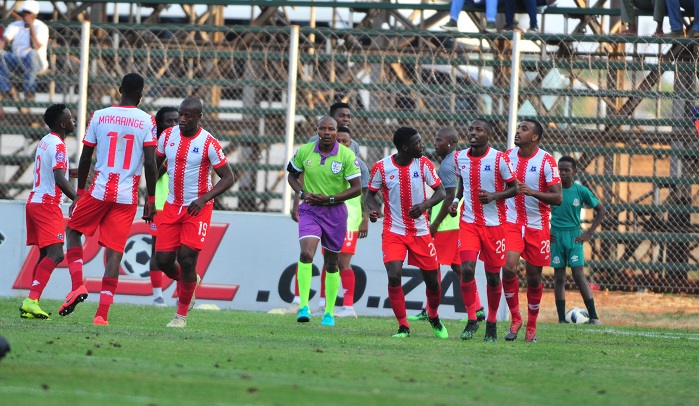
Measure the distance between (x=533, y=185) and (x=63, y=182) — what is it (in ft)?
15.0

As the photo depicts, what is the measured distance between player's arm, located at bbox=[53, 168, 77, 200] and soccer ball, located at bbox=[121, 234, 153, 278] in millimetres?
4924

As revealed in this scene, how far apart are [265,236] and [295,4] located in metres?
4.55

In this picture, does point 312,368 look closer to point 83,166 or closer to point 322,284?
point 83,166

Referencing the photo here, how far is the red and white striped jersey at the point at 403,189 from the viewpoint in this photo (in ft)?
38.6

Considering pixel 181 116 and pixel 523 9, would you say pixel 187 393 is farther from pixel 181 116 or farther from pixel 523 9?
pixel 523 9

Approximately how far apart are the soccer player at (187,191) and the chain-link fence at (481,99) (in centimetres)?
708

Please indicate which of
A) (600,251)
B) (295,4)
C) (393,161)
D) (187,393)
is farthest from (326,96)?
(187,393)

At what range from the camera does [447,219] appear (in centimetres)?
1505

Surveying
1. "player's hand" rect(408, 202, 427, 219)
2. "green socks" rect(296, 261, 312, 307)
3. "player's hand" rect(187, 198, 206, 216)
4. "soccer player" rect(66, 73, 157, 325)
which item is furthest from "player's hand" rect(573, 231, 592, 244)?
"soccer player" rect(66, 73, 157, 325)

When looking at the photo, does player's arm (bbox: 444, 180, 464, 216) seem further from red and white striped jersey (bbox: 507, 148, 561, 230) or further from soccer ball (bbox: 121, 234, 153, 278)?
soccer ball (bbox: 121, 234, 153, 278)

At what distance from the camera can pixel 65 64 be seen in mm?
19062

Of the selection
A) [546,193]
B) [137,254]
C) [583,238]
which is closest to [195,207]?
[546,193]

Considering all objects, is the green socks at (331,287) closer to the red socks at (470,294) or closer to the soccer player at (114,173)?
the red socks at (470,294)

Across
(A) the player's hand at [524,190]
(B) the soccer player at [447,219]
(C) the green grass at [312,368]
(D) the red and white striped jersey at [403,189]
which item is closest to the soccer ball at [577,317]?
(B) the soccer player at [447,219]
